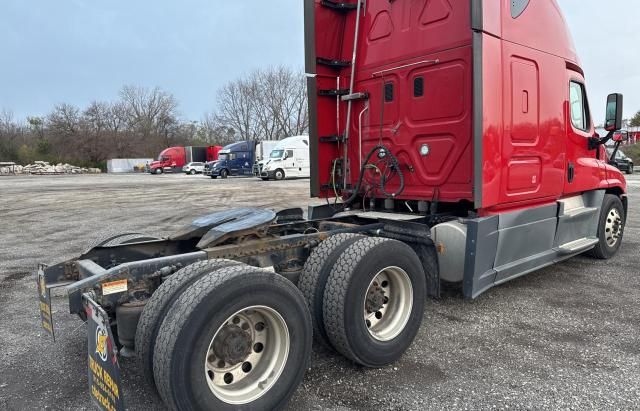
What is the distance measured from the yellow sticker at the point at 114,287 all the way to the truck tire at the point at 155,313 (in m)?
0.25

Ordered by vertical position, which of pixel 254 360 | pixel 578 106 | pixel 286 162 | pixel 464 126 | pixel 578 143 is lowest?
pixel 254 360

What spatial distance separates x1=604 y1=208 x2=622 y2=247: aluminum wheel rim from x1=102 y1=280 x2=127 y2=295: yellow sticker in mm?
6295

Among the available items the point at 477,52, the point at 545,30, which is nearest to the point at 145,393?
the point at 477,52

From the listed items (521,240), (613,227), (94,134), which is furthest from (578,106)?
(94,134)

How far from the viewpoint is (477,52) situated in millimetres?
4020

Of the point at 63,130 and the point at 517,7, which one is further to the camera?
the point at 63,130

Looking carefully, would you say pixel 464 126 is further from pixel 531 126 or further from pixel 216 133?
pixel 216 133

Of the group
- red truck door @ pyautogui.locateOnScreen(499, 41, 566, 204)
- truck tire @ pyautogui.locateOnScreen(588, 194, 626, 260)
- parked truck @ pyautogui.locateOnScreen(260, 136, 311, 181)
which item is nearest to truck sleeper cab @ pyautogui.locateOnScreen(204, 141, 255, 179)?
parked truck @ pyautogui.locateOnScreen(260, 136, 311, 181)

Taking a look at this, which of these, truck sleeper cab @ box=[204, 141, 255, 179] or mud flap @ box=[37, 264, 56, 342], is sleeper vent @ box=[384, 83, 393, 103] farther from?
truck sleeper cab @ box=[204, 141, 255, 179]

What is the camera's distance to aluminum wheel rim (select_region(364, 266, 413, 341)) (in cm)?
344

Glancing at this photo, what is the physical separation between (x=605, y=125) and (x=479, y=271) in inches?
127

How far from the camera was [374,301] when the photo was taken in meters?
3.43

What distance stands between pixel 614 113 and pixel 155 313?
5.91 m

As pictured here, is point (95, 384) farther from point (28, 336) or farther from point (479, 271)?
point (479, 271)
